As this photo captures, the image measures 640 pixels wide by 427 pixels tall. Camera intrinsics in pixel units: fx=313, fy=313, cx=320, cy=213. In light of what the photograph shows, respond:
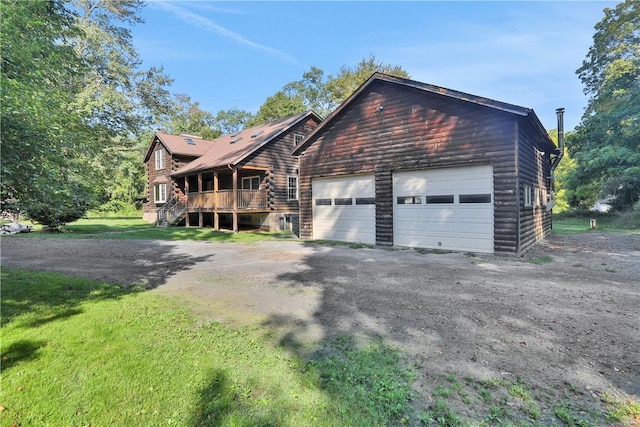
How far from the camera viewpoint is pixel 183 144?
24906 mm

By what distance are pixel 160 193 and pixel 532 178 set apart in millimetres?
24600

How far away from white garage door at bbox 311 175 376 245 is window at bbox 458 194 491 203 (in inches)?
128

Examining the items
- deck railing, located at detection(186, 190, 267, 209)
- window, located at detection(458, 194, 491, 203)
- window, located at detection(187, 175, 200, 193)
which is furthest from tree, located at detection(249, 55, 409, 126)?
window, located at detection(458, 194, 491, 203)

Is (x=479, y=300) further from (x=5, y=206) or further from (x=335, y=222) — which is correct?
(x=335, y=222)

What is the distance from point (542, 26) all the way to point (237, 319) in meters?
13.3

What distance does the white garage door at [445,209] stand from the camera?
965 cm

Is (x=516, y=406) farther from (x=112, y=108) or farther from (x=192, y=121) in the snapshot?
(x=192, y=121)

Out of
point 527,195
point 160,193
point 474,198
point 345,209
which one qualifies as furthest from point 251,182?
point 527,195

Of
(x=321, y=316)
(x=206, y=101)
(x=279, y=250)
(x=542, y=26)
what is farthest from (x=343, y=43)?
(x=206, y=101)

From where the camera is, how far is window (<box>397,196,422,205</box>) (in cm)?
1098

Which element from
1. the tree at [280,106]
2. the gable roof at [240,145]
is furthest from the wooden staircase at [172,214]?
the tree at [280,106]

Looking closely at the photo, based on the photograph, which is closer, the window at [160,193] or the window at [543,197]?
the window at [543,197]

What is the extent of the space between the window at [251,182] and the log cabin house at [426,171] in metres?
6.20

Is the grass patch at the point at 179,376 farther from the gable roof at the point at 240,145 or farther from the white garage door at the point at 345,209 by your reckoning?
the gable roof at the point at 240,145
